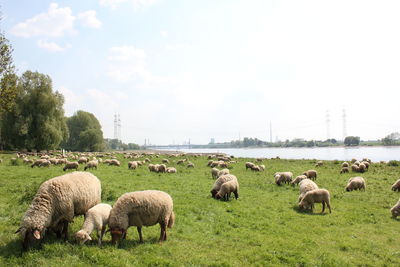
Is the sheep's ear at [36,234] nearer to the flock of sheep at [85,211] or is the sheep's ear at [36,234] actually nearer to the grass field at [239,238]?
the flock of sheep at [85,211]

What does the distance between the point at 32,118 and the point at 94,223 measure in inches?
2099

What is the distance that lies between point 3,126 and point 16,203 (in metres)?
50.3

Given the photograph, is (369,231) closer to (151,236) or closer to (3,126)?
(151,236)

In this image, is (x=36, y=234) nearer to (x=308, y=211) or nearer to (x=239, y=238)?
(x=239, y=238)

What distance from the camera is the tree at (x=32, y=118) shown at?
5128 cm

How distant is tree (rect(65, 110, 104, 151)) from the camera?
8244 cm

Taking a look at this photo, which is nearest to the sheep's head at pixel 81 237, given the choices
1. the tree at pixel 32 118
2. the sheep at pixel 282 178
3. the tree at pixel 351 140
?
the sheep at pixel 282 178

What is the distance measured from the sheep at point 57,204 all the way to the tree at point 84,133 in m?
79.2

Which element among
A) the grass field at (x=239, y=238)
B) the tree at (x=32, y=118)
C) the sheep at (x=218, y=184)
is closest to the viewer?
the grass field at (x=239, y=238)

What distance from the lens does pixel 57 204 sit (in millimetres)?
7742

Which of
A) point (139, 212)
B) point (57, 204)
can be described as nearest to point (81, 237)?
point (57, 204)

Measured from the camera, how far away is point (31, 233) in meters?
7.09

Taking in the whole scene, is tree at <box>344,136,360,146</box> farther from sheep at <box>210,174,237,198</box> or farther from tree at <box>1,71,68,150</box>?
sheep at <box>210,174,237,198</box>

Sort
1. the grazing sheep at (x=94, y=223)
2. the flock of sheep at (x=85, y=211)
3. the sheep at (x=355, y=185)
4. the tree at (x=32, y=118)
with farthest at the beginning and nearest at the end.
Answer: the tree at (x=32, y=118)
the sheep at (x=355, y=185)
the grazing sheep at (x=94, y=223)
the flock of sheep at (x=85, y=211)
